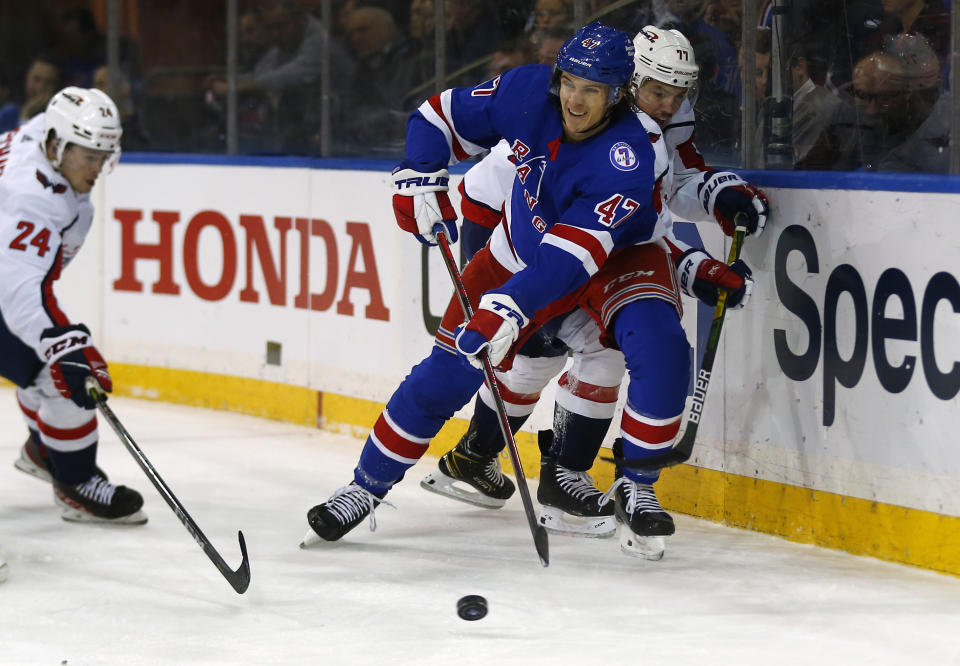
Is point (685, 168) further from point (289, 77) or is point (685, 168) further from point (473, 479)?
point (289, 77)

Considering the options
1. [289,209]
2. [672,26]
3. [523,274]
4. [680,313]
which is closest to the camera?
[523,274]

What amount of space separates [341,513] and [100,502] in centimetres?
72

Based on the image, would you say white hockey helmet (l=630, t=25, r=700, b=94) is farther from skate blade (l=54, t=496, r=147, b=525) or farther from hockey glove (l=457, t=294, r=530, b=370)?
skate blade (l=54, t=496, r=147, b=525)

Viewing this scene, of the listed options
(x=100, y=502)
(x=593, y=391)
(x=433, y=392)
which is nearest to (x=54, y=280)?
(x=100, y=502)

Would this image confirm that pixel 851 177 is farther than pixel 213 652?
Yes

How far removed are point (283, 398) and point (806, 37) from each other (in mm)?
2426

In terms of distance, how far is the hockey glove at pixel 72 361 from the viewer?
3410mm

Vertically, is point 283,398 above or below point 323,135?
below

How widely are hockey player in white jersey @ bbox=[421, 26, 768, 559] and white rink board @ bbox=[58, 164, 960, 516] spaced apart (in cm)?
16

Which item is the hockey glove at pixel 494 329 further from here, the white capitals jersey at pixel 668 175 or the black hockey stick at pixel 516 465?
the white capitals jersey at pixel 668 175

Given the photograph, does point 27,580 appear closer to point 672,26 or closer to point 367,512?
point 367,512

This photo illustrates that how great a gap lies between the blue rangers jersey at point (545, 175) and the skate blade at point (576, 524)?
26.0 inches

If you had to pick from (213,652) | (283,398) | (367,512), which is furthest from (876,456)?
(283,398)

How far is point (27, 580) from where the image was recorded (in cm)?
324
